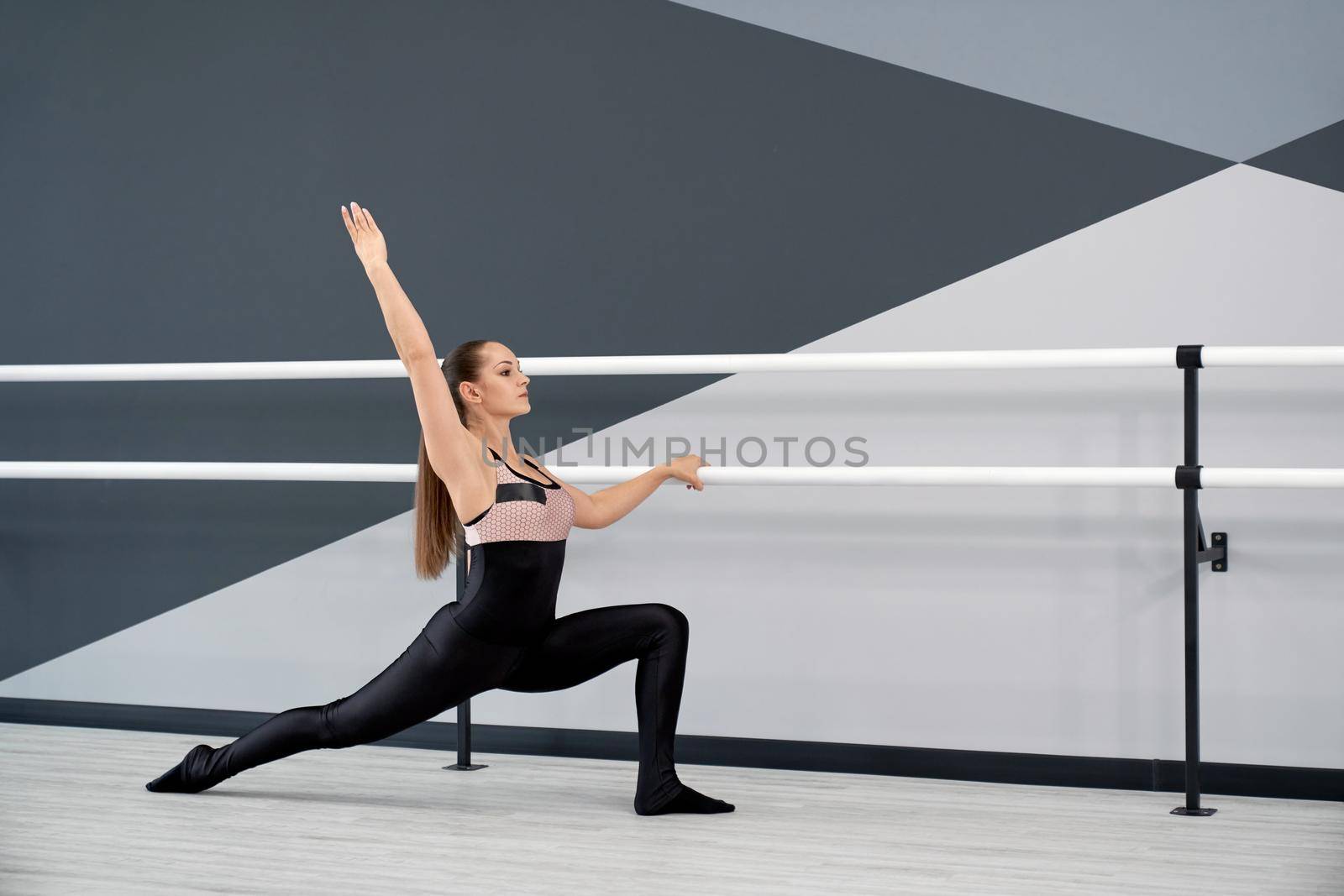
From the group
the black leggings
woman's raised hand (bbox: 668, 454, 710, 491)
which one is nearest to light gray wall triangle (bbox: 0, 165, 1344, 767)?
woman's raised hand (bbox: 668, 454, 710, 491)

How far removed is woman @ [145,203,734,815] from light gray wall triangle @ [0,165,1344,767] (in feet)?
1.17

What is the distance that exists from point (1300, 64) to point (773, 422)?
0.89 metres

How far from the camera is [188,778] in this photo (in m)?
1.95

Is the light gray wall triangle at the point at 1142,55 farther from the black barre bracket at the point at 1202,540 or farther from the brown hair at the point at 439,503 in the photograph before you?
the brown hair at the point at 439,503

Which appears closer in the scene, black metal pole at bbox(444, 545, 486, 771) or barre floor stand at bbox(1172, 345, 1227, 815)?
barre floor stand at bbox(1172, 345, 1227, 815)

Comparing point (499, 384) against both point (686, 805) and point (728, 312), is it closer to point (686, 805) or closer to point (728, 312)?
point (728, 312)

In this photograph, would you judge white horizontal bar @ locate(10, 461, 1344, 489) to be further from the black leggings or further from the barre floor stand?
the black leggings

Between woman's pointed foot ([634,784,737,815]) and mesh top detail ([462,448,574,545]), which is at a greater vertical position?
mesh top detail ([462,448,574,545])

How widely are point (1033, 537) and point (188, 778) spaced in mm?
1236

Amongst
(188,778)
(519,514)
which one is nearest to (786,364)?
(519,514)

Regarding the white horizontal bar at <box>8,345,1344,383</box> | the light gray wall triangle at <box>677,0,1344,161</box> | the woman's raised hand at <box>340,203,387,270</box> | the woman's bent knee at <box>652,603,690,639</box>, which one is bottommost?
the woman's bent knee at <box>652,603,690,639</box>

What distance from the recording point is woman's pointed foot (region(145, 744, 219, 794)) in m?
1.93

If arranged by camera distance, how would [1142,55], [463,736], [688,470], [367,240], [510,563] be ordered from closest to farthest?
[367,240] < [510,563] < [688,470] < [1142,55] < [463,736]

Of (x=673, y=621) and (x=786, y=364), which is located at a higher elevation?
(x=786, y=364)
